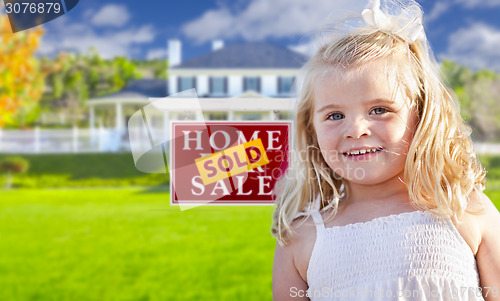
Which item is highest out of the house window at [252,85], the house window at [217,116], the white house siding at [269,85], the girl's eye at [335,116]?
the house window at [252,85]

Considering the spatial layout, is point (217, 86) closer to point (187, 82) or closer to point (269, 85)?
point (187, 82)

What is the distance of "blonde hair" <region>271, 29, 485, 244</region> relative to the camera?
76cm

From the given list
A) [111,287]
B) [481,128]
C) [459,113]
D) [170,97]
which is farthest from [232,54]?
[481,128]

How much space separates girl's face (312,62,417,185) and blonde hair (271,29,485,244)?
0.06 feet

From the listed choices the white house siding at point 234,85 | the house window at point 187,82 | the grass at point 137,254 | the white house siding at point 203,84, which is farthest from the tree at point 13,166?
the white house siding at point 234,85

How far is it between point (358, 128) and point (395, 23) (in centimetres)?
21

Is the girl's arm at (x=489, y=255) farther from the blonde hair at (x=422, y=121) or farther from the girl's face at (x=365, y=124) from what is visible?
the girl's face at (x=365, y=124)

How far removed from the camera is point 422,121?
2.53ft

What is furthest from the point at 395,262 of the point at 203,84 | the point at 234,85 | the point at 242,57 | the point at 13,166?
the point at 13,166

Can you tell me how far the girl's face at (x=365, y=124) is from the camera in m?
0.74

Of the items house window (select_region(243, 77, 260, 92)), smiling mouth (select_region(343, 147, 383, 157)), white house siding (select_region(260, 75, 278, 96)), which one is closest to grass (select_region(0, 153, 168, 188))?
house window (select_region(243, 77, 260, 92))

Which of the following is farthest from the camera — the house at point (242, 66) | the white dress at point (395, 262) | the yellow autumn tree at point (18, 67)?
the yellow autumn tree at point (18, 67)

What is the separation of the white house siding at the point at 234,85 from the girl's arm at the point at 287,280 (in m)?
3.06

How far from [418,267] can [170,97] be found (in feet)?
2.23
